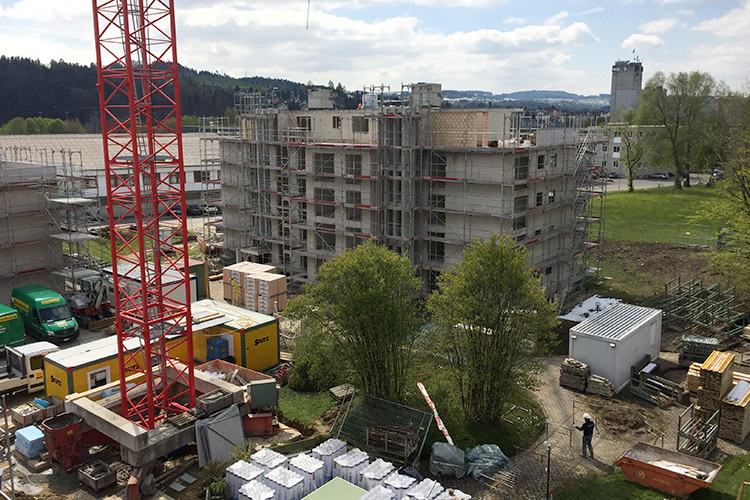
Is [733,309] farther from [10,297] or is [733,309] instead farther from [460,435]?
[10,297]

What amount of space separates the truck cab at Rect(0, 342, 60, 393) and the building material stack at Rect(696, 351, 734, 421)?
23671 millimetres

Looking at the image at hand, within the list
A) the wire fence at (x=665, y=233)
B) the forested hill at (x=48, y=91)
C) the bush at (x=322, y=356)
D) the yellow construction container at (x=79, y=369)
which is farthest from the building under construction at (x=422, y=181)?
the forested hill at (x=48, y=91)

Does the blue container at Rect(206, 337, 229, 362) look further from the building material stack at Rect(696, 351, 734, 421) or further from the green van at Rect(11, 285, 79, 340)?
the building material stack at Rect(696, 351, 734, 421)

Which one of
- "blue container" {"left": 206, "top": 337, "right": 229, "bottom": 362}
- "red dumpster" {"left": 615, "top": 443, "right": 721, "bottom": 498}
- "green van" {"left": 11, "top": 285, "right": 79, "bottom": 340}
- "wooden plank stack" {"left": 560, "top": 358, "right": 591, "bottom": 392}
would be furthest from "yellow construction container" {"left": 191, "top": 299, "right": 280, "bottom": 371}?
"red dumpster" {"left": 615, "top": 443, "right": 721, "bottom": 498}

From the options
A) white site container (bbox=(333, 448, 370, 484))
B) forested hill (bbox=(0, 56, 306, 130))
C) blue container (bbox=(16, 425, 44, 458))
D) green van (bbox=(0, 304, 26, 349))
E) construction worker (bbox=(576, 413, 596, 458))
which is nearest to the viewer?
Result: white site container (bbox=(333, 448, 370, 484))

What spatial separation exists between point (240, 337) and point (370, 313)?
7.10 meters

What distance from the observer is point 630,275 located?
1597 inches

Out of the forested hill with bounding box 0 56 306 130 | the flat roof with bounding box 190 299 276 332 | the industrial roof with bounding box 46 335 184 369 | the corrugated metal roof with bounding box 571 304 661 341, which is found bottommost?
the industrial roof with bounding box 46 335 184 369

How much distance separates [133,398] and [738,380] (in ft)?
69.6

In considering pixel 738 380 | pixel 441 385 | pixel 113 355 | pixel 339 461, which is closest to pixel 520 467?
pixel 441 385

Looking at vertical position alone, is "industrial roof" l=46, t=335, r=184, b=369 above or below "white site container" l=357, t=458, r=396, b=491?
above

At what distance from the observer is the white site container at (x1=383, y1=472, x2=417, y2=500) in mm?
15688

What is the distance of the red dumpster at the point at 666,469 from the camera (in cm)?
1697

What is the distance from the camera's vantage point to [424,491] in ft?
51.3
